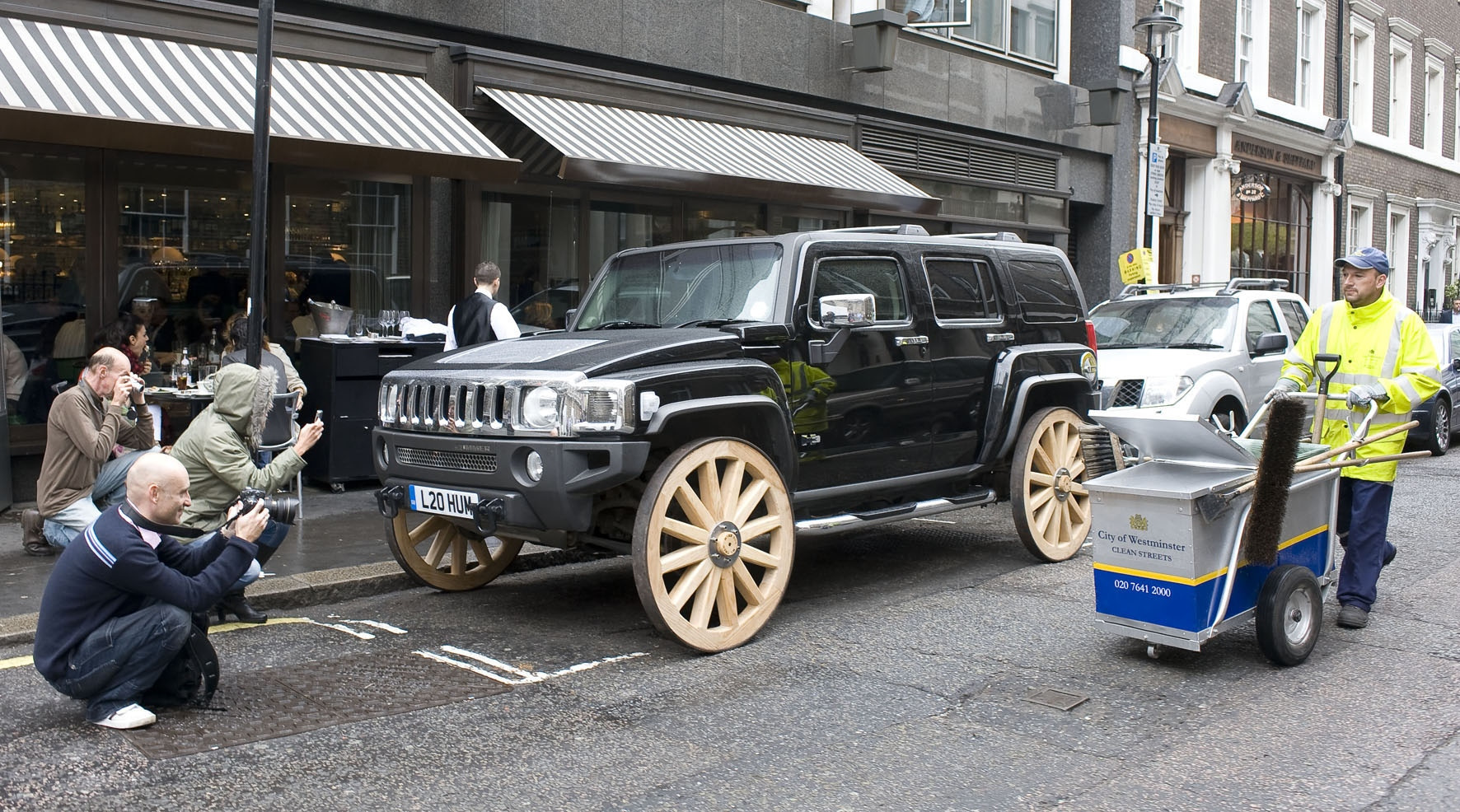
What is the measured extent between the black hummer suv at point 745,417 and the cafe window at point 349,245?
4.10 m

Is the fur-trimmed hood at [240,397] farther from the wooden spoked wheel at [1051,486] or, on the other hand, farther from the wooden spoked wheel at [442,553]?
the wooden spoked wheel at [1051,486]

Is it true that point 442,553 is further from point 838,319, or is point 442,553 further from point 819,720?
point 819,720

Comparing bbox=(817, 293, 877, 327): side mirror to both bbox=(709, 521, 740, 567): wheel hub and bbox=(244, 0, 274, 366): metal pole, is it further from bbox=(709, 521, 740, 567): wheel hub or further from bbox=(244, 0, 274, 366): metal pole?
bbox=(244, 0, 274, 366): metal pole

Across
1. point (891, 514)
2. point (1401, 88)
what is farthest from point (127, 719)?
point (1401, 88)

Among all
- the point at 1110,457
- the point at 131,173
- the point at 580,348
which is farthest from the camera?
the point at 131,173

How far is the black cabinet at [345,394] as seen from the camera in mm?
9875

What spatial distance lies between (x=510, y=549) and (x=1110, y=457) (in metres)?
3.49

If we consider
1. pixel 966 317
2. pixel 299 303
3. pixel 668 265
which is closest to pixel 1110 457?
pixel 966 317

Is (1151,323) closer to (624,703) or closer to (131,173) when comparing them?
(624,703)

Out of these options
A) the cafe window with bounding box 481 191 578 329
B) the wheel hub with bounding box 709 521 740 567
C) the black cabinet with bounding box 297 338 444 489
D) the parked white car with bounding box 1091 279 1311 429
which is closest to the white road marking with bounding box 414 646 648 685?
the wheel hub with bounding box 709 521 740 567

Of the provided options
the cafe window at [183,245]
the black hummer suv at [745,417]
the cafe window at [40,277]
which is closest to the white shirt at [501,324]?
the black hummer suv at [745,417]

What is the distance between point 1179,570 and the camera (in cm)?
518

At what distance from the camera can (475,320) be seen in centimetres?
927

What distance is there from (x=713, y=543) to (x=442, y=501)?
1.30 meters
